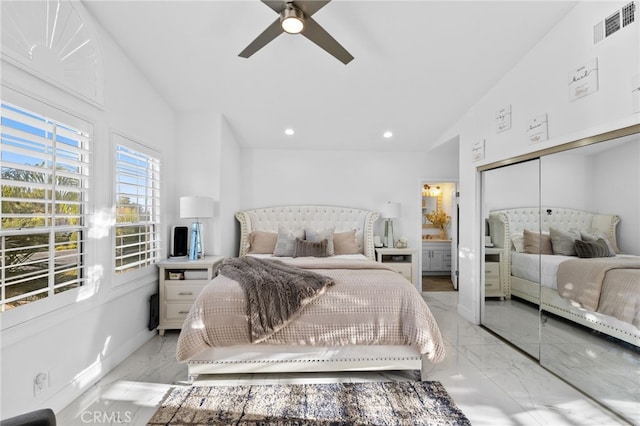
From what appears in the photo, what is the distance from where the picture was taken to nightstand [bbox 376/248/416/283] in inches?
180

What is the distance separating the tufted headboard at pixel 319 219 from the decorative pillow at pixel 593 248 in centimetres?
273

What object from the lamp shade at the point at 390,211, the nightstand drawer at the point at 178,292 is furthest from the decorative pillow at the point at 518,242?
the nightstand drawer at the point at 178,292

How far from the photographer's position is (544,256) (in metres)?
2.67

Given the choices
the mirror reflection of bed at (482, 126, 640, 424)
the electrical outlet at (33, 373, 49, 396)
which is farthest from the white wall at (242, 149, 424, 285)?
the electrical outlet at (33, 373, 49, 396)

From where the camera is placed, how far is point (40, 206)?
191 centimetres

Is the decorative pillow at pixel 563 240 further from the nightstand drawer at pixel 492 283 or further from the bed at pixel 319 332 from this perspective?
the bed at pixel 319 332

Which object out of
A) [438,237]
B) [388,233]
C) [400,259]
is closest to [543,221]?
[400,259]

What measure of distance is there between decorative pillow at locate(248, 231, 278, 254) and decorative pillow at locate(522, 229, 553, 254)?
3.05 metres

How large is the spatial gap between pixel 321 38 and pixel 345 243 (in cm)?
296

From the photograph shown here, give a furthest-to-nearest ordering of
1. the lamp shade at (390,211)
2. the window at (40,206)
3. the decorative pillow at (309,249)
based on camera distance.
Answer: the lamp shade at (390,211)
the decorative pillow at (309,249)
the window at (40,206)

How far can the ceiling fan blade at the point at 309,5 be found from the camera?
1799 mm

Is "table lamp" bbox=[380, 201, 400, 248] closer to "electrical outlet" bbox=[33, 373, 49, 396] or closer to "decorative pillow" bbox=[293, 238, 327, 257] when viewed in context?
"decorative pillow" bbox=[293, 238, 327, 257]

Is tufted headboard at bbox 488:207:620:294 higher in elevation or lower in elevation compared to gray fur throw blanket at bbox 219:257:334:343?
higher

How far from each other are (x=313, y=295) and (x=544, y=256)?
2016 mm
